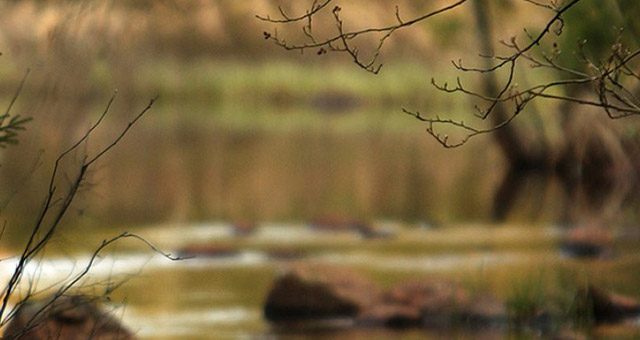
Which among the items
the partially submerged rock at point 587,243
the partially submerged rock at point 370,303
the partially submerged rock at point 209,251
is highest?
the partially submerged rock at point 587,243

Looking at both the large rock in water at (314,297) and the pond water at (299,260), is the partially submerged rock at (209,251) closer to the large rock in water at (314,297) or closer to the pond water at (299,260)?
the pond water at (299,260)

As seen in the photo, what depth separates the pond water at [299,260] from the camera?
6.32 m

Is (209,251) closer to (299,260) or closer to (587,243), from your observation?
(299,260)

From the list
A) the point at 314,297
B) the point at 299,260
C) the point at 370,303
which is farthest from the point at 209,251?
the point at 370,303

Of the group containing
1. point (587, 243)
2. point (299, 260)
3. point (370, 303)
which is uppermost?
point (587, 243)

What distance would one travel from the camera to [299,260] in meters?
8.48

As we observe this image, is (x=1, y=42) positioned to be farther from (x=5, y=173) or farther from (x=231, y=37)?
(x=231, y=37)

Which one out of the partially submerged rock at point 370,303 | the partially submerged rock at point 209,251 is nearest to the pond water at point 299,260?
the partially submerged rock at point 209,251

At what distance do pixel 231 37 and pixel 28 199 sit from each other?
12.6 metres

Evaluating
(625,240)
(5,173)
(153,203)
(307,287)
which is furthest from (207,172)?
(307,287)

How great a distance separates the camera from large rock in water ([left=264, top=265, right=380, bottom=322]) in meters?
6.52

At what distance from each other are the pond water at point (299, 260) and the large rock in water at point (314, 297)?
0.12 m

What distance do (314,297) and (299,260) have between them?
1.89 metres

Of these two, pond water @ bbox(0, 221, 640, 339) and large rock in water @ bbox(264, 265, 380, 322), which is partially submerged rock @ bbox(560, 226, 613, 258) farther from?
large rock in water @ bbox(264, 265, 380, 322)
